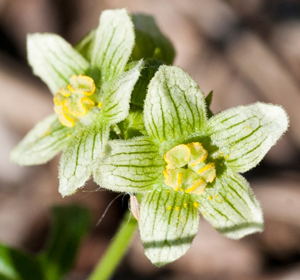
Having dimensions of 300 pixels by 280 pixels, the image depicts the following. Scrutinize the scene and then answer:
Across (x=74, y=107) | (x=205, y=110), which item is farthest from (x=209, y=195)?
(x=74, y=107)

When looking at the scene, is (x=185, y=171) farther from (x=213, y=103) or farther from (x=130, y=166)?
(x=213, y=103)

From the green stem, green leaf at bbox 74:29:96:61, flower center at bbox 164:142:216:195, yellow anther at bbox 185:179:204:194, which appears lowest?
the green stem

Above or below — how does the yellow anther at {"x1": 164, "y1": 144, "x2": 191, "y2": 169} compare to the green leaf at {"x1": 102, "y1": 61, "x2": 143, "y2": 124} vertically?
below

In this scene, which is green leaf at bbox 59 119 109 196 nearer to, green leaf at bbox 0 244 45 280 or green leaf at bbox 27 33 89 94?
green leaf at bbox 27 33 89 94

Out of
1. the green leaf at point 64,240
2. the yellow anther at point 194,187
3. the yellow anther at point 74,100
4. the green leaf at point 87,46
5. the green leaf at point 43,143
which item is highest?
the green leaf at point 87,46

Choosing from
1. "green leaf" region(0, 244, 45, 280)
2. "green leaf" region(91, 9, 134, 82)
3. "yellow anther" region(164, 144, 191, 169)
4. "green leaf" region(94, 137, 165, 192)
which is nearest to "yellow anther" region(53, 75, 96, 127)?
"green leaf" region(91, 9, 134, 82)

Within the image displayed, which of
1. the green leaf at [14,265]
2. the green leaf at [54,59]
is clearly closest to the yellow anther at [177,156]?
the green leaf at [54,59]

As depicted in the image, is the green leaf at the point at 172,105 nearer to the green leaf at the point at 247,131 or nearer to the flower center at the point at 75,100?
the green leaf at the point at 247,131
